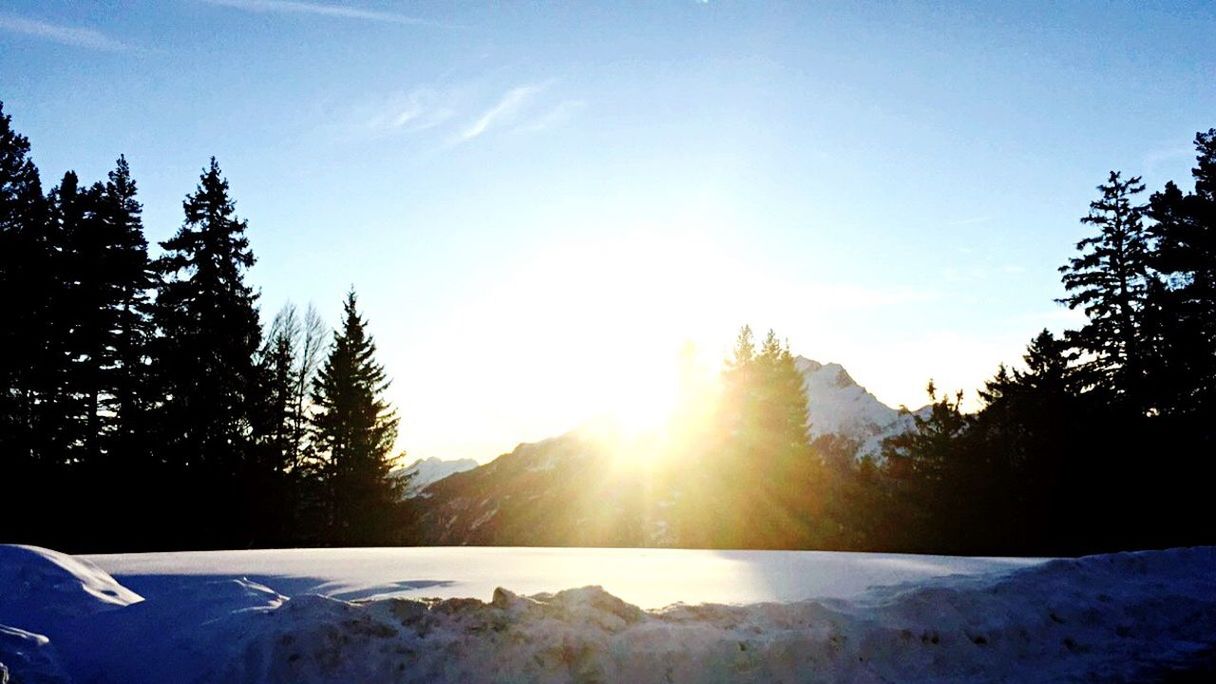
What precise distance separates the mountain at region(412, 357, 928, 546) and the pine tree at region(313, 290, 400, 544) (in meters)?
2.48

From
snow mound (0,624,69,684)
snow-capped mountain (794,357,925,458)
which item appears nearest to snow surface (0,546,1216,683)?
snow mound (0,624,69,684)

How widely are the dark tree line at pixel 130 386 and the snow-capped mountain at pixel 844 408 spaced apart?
64.9 metres

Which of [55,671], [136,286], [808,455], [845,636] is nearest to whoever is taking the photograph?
[55,671]

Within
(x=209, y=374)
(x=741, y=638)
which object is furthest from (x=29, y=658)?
(x=209, y=374)

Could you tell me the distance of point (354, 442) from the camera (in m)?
29.6

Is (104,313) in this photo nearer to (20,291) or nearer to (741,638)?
(20,291)

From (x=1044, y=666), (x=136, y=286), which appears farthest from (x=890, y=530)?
(x=136, y=286)

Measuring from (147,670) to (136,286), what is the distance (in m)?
27.0

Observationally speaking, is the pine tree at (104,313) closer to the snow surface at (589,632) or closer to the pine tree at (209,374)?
the pine tree at (209,374)

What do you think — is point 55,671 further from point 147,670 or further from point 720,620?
point 720,620

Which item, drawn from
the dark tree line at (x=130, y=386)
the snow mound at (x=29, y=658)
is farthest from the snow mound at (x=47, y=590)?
the dark tree line at (x=130, y=386)

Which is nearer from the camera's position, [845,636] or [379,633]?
[379,633]

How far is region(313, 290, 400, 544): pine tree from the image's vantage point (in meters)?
28.8

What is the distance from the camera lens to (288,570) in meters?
5.94
